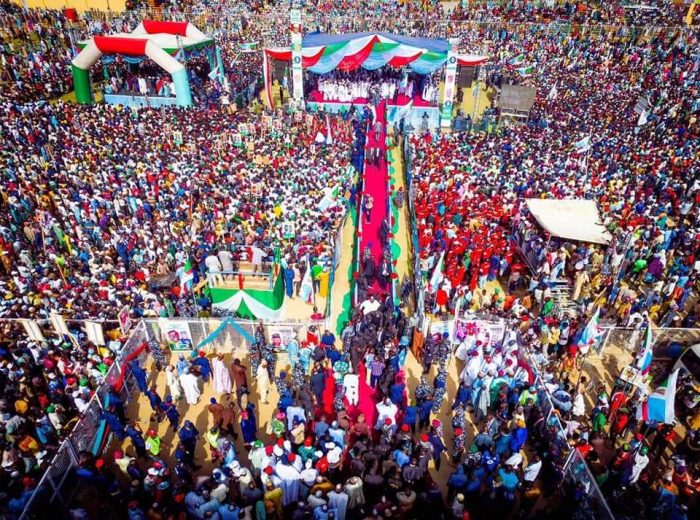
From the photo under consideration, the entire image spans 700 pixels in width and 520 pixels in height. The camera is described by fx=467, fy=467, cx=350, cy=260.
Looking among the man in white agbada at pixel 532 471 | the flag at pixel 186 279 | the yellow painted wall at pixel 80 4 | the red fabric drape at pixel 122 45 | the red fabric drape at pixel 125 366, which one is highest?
the yellow painted wall at pixel 80 4

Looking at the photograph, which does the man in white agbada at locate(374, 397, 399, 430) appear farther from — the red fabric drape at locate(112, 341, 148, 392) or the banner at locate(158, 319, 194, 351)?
the red fabric drape at locate(112, 341, 148, 392)

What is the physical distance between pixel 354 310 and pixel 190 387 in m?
3.80

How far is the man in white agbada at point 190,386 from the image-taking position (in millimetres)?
8925

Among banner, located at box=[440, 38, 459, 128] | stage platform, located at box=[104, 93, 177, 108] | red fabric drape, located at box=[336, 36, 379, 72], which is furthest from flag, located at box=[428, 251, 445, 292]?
stage platform, located at box=[104, 93, 177, 108]

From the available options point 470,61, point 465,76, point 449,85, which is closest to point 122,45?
point 449,85

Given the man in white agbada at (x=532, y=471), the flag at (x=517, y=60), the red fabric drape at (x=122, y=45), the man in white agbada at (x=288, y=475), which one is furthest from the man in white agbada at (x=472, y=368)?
the flag at (x=517, y=60)

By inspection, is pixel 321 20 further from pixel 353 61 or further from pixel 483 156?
pixel 483 156

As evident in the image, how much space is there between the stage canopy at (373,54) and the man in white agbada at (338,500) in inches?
855

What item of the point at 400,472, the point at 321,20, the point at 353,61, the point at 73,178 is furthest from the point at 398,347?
the point at 321,20

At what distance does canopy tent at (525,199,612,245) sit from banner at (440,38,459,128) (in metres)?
11.2

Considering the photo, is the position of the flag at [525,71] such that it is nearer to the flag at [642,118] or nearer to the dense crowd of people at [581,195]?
the dense crowd of people at [581,195]

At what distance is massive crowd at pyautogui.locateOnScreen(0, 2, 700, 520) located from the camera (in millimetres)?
7211

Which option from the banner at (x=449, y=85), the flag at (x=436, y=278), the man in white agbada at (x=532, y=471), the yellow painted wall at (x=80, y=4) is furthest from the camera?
the yellow painted wall at (x=80, y=4)

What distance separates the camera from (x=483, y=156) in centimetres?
1797
